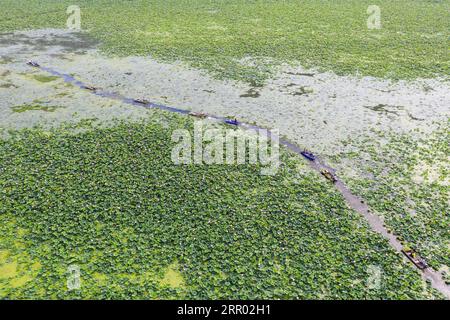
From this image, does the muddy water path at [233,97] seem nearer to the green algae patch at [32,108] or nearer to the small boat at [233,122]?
the small boat at [233,122]

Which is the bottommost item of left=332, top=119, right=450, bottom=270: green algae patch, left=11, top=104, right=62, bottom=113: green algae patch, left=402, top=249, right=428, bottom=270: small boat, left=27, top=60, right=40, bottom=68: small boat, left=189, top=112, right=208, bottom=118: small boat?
left=402, top=249, right=428, bottom=270: small boat

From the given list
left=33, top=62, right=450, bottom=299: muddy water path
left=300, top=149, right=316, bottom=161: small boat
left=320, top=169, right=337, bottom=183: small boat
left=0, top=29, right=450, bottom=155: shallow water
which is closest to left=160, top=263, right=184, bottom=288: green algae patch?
left=33, top=62, right=450, bottom=299: muddy water path

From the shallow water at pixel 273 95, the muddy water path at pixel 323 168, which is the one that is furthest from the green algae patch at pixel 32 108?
the muddy water path at pixel 323 168

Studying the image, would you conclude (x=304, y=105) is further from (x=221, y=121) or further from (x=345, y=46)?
(x=345, y=46)

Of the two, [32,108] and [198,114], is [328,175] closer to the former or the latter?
[198,114]

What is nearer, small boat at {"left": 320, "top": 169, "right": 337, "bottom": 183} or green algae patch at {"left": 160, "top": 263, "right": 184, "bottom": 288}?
green algae patch at {"left": 160, "top": 263, "right": 184, "bottom": 288}

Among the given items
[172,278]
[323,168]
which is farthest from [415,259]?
[172,278]

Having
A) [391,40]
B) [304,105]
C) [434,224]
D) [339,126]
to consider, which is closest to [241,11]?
[391,40]

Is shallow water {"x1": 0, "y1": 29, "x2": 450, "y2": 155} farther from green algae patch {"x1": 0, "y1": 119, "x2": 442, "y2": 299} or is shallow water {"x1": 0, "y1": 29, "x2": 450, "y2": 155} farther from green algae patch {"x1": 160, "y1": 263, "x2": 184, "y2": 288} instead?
green algae patch {"x1": 160, "y1": 263, "x2": 184, "y2": 288}
